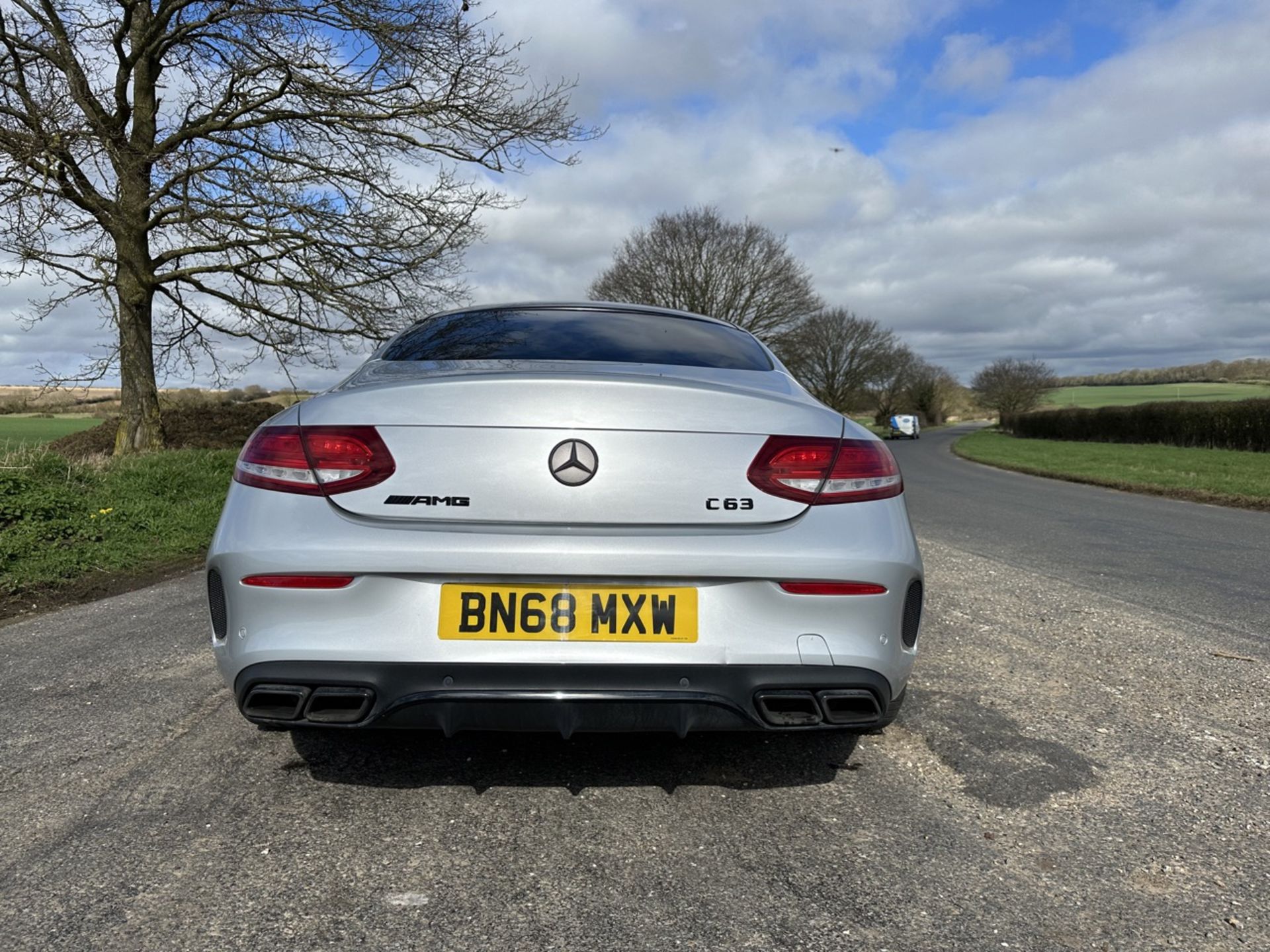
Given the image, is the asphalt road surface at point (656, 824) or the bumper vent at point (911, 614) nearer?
the asphalt road surface at point (656, 824)

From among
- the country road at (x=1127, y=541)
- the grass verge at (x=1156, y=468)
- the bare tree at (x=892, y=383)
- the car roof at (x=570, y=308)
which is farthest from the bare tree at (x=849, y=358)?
the car roof at (x=570, y=308)

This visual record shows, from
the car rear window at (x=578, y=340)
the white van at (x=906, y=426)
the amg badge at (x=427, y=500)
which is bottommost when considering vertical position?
the white van at (x=906, y=426)

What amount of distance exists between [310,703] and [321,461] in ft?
2.04

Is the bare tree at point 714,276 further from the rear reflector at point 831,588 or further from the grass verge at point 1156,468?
the rear reflector at point 831,588

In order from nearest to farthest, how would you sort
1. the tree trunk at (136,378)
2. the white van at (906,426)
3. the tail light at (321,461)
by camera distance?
the tail light at (321,461) < the tree trunk at (136,378) < the white van at (906,426)

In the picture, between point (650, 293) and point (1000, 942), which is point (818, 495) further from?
point (650, 293)

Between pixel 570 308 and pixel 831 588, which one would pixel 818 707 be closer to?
pixel 831 588

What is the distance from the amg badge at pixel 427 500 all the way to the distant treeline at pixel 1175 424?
30713mm

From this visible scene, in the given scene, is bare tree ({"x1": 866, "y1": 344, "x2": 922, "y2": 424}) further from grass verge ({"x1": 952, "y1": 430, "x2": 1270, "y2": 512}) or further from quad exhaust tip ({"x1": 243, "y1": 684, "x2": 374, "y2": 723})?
quad exhaust tip ({"x1": 243, "y1": 684, "x2": 374, "y2": 723})

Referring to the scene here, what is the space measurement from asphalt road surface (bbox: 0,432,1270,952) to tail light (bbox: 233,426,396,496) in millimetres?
928

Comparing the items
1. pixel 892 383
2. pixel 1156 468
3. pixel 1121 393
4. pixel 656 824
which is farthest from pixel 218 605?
pixel 1121 393

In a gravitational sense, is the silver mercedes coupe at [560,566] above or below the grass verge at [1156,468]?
above

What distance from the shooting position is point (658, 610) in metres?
2.13

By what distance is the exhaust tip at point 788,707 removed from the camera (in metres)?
2.13
